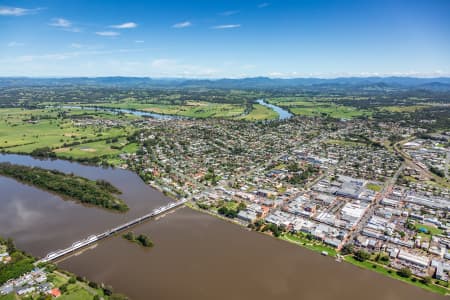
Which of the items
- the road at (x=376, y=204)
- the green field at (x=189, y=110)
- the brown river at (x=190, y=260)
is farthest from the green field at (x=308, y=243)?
the green field at (x=189, y=110)

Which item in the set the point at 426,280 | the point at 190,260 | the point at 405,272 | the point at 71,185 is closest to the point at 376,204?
the point at 405,272

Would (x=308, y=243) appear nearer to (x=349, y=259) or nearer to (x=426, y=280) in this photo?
(x=349, y=259)

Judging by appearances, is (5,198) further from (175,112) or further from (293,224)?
(175,112)

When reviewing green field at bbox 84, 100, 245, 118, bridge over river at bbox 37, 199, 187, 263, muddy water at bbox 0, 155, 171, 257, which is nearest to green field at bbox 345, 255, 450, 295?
bridge over river at bbox 37, 199, 187, 263

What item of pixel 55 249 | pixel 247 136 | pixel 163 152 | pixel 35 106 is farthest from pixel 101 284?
pixel 35 106

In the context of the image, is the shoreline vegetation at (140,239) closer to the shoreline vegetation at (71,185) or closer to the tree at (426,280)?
the shoreline vegetation at (71,185)

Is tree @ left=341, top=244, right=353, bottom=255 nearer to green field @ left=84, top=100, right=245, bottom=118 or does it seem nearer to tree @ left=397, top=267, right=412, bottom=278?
tree @ left=397, top=267, right=412, bottom=278
